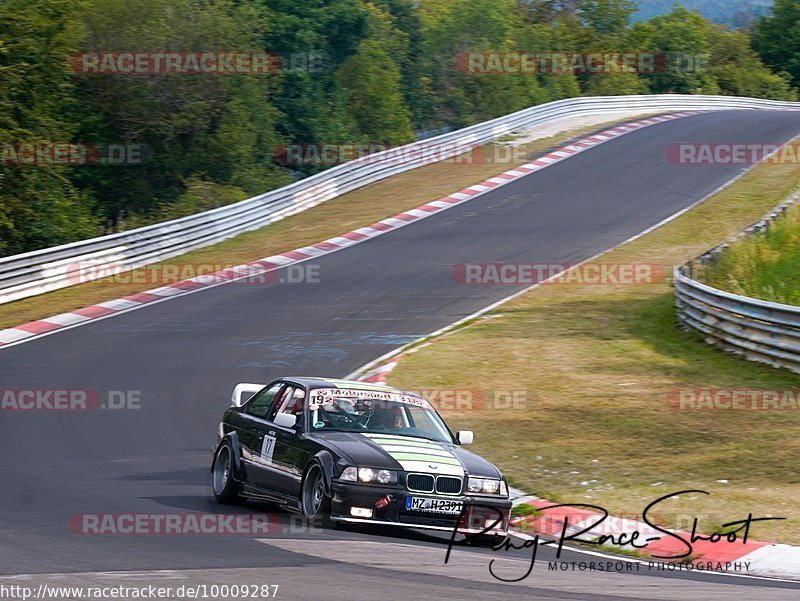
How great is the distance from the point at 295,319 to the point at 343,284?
3191 mm

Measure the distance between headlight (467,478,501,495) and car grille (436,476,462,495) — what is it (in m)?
A: 0.10

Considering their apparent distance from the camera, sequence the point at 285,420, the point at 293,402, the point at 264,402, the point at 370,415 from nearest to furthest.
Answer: the point at 285,420 → the point at 370,415 → the point at 293,402 → the point at 264,402

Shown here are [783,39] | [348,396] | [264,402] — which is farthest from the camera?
[783,39]

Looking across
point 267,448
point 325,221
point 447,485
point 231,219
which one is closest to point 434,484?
A: point 447,485

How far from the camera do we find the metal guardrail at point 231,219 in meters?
24.7

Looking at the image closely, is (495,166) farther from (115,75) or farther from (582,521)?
(582,521)

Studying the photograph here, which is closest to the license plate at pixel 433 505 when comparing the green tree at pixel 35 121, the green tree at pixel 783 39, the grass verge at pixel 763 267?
the grass verge at pixel 763 267

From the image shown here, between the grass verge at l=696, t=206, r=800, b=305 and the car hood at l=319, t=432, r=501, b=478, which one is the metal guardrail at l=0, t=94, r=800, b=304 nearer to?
the grass verge at l=696, t=206, r=800, b=305

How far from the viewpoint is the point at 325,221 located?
3183 cm

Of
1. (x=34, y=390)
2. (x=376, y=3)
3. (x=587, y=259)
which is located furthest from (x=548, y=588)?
(x=376, y=3)

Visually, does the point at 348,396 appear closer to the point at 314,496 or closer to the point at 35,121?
the point at 314,496

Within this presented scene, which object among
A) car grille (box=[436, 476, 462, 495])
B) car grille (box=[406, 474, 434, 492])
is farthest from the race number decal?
car grille (box=[436, 476, 462, 495])

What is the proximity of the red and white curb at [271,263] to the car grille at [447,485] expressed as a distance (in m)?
12.7

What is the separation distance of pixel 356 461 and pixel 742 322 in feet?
34.8
